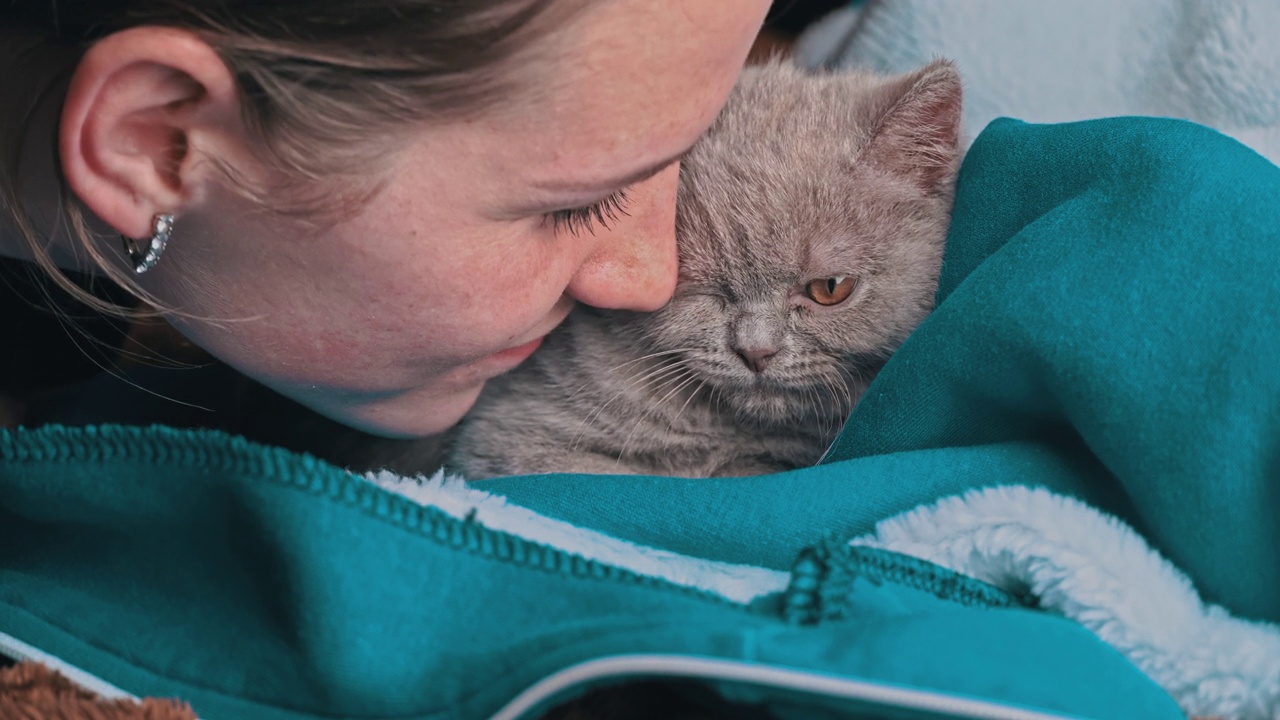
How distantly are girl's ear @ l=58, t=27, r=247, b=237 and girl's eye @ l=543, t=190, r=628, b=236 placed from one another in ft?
0.83

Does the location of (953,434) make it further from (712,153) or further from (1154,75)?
(1154,75)

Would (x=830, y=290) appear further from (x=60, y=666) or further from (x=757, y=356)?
(x=60, y=666)

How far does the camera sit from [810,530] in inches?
32.8

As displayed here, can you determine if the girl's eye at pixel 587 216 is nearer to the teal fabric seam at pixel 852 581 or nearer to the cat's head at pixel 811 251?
the cat's head at pixel 811 251

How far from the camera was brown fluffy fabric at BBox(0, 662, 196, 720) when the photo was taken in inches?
24.2

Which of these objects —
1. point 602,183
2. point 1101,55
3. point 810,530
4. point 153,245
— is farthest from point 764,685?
point 1101,55

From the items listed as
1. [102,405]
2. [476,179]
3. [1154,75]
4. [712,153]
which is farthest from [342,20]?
[1154,75]

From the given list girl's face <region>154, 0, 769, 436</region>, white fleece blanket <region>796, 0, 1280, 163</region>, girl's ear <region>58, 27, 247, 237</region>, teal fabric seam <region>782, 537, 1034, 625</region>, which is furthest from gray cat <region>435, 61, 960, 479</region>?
girl's ear <region>58, 27, 247, 237</region>

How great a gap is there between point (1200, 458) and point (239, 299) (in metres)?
0.76

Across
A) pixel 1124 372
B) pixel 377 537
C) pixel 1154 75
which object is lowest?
pixel 377 537

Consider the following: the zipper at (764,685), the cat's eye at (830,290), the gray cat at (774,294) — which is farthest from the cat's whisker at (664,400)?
the zipper at (764,685)

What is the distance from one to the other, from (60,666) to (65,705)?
0.32 ft

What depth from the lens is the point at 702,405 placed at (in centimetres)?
122

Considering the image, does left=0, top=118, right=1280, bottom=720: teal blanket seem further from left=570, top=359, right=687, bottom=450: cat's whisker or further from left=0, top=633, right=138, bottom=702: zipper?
left=570, top=359, right=687, bottom=450: cat's whisker
